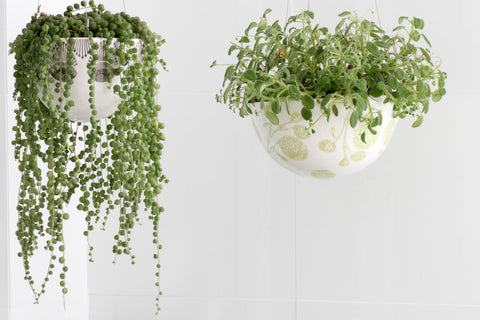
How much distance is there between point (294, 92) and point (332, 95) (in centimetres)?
8

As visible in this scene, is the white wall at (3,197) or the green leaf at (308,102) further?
the white wall at (3,197)

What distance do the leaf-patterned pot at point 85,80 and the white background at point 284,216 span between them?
0.44 m

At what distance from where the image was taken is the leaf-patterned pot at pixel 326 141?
51.0 inches

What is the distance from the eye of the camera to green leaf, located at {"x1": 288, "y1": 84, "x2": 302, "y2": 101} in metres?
1.24

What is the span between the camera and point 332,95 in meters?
1.25

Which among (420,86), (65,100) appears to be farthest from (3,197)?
(420,86)

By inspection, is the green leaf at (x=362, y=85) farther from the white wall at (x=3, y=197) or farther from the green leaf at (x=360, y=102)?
the white wall at (x=3, y=197)

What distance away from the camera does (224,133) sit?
1.80 m

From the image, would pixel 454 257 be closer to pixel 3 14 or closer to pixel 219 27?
pixel 219 27

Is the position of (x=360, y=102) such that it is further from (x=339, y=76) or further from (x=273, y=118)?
(x=273, y=118)

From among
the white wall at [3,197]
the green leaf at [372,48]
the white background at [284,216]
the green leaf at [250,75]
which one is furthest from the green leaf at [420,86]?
the white wall at [3,197]

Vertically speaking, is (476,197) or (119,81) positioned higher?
(119,81)

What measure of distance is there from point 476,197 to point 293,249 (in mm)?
514

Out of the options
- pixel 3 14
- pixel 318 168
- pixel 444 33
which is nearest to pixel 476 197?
pixel 444 33
